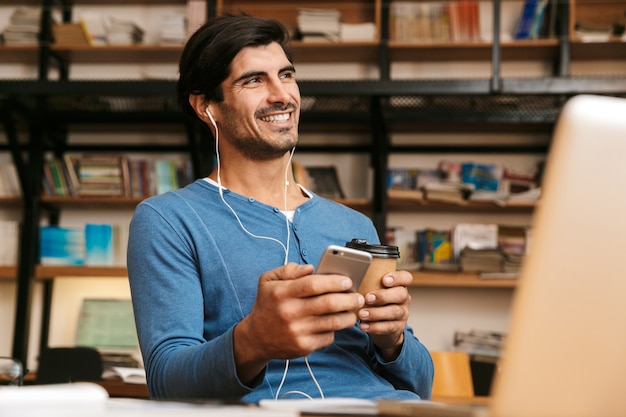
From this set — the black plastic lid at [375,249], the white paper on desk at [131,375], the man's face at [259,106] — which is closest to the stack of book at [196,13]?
the white paper on desk at [131,375]

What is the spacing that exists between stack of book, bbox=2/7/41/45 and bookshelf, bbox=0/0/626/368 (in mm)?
56

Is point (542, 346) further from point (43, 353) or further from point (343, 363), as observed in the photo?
point (43, 353)

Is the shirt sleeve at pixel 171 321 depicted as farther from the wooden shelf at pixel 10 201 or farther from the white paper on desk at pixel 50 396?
the wooden shelf at pixel 10 201

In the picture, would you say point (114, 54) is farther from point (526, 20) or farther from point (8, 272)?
point (526, 20)

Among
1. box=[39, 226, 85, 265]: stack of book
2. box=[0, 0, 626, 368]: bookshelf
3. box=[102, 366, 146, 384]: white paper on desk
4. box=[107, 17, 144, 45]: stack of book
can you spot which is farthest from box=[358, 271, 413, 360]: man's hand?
box=[107, 17, 144, 45]: stack of book

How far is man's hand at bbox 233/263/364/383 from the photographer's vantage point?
1.10 meters

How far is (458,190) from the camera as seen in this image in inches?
167

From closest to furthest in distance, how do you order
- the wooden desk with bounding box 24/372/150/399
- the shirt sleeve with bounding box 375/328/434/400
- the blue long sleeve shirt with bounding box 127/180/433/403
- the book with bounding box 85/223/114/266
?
1. the blue long sleeve shirt with bounding box 127/180/433/403
2. the shirt sleeve with bounding box 375/328/434/400
3. the wooden desk with bounding box 24/372/150/399
4. the book with bounding box 85/223/114/266

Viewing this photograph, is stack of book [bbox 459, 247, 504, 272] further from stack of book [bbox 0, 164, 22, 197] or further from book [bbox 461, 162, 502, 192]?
stack of book [bbox 0, 164, 22, 197]

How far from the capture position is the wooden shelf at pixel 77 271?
14.0 feet

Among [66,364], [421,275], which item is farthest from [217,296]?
[421,275]

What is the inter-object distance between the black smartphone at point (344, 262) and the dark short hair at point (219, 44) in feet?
2.49

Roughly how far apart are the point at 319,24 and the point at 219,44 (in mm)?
2702

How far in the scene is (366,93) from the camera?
3998mm
